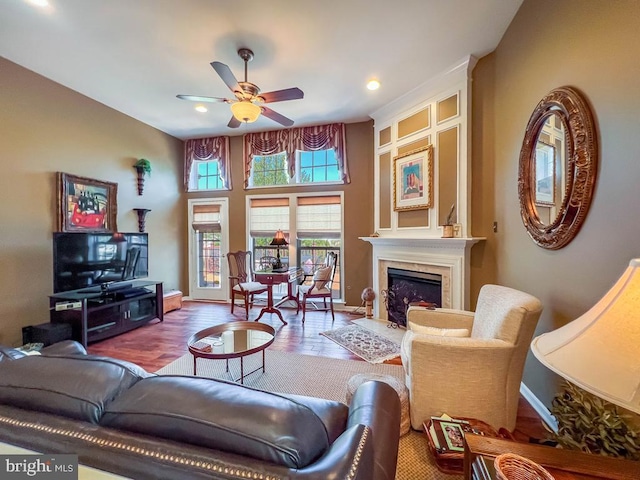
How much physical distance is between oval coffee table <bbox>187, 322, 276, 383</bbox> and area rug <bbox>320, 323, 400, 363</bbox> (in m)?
1.13

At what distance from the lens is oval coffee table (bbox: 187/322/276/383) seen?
225cm

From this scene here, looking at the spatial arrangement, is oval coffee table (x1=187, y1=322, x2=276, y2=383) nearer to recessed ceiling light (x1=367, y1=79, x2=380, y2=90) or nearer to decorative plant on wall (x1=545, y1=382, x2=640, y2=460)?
decorative plant on wall (x1=545, y1=382, x2=640, y2=460)

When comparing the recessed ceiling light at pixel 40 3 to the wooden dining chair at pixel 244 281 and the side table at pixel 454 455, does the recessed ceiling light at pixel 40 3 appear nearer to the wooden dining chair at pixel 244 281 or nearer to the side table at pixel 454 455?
the wooden dining chair at pixel 244 281

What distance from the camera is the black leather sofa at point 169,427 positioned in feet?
2.01

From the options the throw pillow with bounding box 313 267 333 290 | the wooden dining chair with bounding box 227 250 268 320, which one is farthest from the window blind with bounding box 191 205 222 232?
the throw pillow with bounding box 313 267 333 290

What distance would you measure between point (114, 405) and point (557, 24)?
126 inches

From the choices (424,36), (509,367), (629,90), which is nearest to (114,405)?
(509,367)

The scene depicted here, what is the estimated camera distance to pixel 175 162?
561cm

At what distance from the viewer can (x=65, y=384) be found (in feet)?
2.58

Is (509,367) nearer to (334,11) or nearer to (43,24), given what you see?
(334,11)

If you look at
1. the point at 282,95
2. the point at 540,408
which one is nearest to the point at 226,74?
the point at 282,95

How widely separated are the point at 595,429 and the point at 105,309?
15.3ft

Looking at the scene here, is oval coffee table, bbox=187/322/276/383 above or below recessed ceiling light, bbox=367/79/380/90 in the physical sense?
below

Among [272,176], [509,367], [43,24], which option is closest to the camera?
[509,367]
